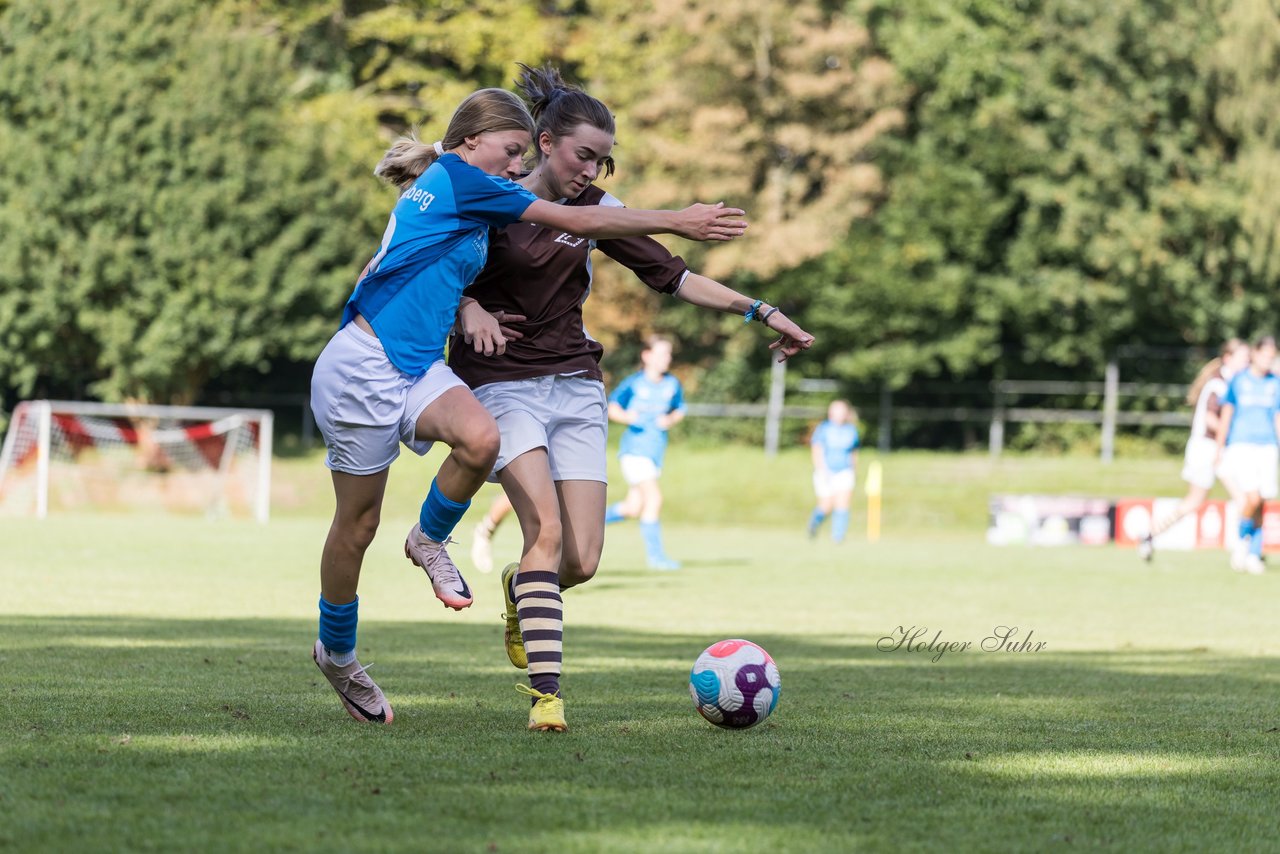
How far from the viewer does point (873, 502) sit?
29828mm

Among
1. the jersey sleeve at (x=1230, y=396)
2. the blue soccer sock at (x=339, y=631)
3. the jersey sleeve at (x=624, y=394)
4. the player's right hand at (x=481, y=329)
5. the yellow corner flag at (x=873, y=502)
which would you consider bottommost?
the yellow corner flag at (x=873, y=502)

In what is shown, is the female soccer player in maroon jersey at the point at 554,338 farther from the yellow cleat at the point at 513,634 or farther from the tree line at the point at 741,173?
the tree line at the point at 741,173

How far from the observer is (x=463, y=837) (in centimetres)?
392

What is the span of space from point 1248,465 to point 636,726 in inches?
548

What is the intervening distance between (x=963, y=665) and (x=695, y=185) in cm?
3049

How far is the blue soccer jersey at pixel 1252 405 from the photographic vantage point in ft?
60.1

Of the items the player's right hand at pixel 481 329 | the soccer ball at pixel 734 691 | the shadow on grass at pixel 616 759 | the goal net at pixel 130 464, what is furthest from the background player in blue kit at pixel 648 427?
the soccer ball at pixel 734 691

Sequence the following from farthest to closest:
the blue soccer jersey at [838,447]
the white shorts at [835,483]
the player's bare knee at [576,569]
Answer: the blue soccer jersey at [838,447] < the white shorts at [835,483] < the player's bare knee at [576,569]

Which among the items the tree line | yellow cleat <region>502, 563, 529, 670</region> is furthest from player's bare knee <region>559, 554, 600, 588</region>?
the tree line

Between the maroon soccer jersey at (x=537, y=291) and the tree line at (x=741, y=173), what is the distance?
2861 centimetres

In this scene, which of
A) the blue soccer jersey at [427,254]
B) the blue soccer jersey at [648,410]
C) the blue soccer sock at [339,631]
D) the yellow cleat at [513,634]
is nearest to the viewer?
the blue soccer jersey at [427,254]

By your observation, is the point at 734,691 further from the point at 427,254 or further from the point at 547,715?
the point at 427,254

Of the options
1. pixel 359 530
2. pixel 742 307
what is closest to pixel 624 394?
pixel 742 307

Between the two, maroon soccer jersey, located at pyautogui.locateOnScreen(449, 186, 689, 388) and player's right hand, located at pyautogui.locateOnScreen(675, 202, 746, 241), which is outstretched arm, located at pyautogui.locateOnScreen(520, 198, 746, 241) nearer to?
player's right hand, located at pyautogui.locateOnScreen(675, 202, 746, 241)
